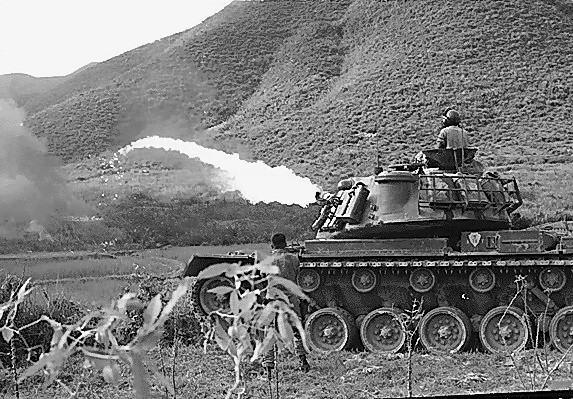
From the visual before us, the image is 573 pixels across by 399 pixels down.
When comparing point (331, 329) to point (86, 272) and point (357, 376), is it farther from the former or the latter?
point (86, 272)

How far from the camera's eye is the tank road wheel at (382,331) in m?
11.1

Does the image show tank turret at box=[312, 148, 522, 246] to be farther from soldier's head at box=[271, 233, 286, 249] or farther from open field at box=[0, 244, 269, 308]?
soldier's head at box=[271, 233, 286, 249]

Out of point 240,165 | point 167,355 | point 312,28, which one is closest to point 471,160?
point 167,355

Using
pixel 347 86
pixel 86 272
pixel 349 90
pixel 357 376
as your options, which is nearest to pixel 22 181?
pixel 86 272

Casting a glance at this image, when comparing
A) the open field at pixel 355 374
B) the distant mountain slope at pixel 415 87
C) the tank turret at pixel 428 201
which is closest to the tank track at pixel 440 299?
the open field at pixel 355 374

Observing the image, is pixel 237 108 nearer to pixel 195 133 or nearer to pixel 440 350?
pixel 195 133

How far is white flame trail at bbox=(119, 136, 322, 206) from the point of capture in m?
19.9

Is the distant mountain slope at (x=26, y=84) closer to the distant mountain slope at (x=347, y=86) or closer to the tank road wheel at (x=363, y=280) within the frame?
the distant mountain slope at (x=347, y=86)

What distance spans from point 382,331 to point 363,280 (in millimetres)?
708

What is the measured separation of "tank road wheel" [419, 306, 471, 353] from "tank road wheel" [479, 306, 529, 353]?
0.22m

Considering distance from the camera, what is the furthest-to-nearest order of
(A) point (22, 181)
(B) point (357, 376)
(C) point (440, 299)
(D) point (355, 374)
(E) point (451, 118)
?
(A) point (22, 181), (E) point (451, 118), (C) point (440, 299), (D) point (355, 374), (B) point (357, 376)

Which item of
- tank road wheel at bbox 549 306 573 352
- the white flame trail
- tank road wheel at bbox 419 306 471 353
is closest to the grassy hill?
the white flame trail

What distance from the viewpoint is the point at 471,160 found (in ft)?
39.6

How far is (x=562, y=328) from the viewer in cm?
1077
